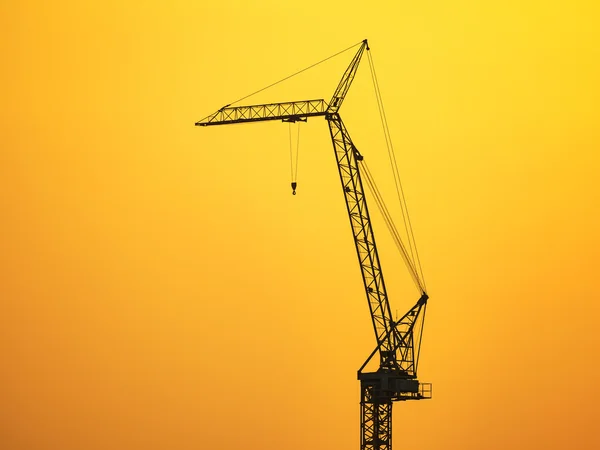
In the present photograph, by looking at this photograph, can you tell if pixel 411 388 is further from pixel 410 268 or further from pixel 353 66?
pixel 353 66

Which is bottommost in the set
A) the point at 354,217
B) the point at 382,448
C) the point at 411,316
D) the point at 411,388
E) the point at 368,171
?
the point at 382,448

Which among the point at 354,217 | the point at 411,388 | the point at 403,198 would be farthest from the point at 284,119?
the point at 411,388

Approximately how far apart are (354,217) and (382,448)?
1429 cm

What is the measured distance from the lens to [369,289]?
5653 centimetres

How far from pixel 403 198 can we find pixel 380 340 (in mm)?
13023

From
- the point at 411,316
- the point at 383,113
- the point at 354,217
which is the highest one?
the point at 383,113

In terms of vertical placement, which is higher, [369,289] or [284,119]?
[284,119]

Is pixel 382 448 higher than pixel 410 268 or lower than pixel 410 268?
lower

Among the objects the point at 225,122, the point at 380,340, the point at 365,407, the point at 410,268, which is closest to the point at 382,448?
the point at 365,407

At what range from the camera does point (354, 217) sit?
2319 inches

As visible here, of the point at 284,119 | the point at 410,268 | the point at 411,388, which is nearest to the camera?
the point at 411,388

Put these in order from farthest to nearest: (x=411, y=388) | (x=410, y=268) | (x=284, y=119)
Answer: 1. (x=410, y=268)
2. (x=284, y=119)
3. (x=411, y=388)

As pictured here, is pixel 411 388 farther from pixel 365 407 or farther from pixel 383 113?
pixel 383 113

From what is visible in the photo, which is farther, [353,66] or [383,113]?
[383,113]
